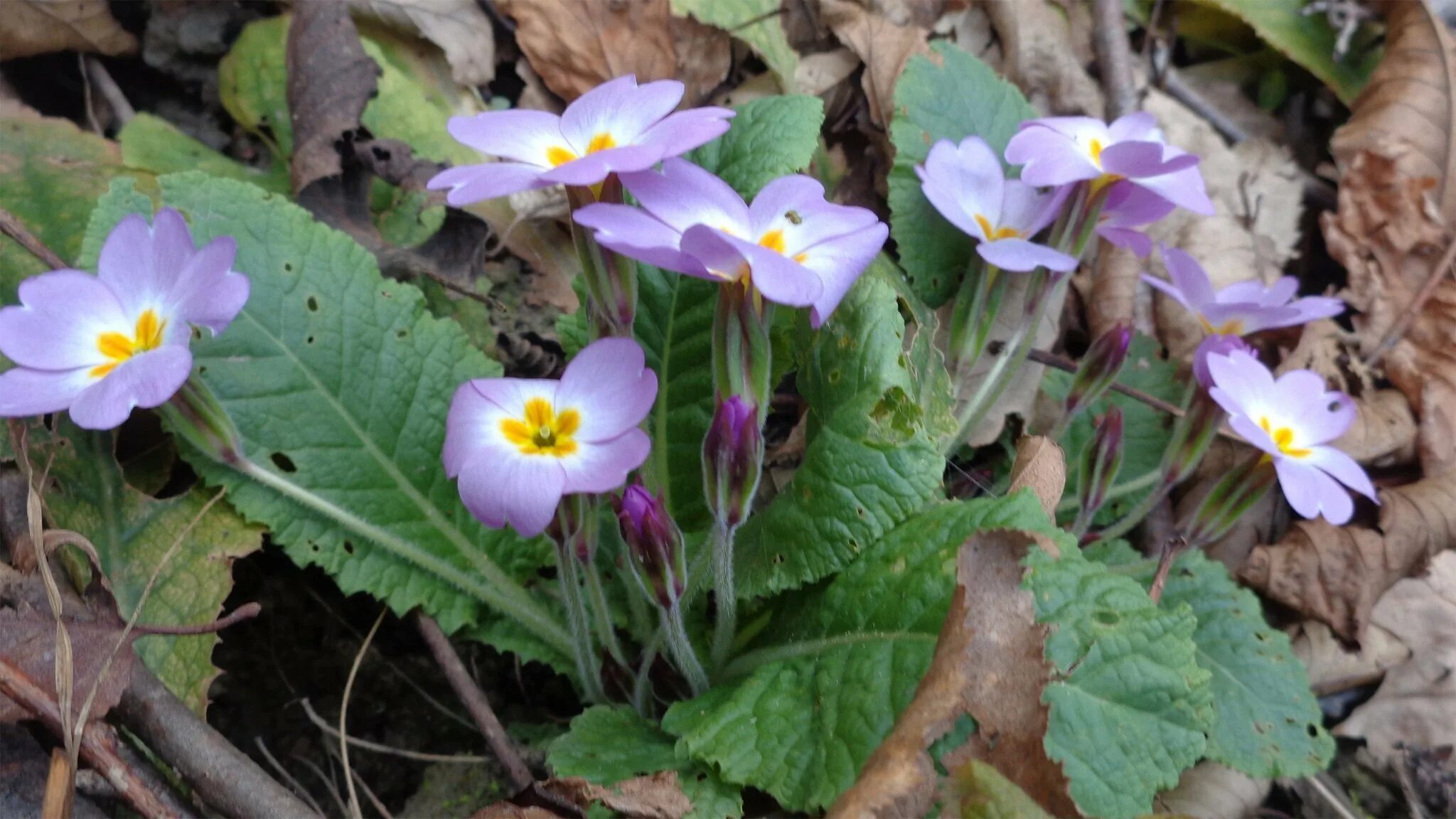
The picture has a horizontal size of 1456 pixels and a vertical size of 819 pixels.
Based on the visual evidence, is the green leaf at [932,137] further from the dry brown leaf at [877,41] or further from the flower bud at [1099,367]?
the flower bud at [1099,367]

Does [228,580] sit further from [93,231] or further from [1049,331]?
[1049,331]

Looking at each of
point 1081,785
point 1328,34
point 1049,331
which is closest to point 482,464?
point 1081,785

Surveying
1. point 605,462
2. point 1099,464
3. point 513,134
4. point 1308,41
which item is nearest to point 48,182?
point 513,134

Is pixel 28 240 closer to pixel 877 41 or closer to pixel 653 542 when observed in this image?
pixel 653 542

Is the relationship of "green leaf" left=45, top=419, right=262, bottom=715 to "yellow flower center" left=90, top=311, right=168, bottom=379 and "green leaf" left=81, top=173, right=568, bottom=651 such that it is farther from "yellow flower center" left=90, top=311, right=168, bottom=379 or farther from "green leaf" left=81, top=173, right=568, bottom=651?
"yellow flower center" left=90, top=311, right=168, bottom=379

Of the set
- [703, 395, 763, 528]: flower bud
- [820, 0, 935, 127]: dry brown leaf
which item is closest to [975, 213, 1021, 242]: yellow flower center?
[820, 0, 935, 127]: dry brown leaf

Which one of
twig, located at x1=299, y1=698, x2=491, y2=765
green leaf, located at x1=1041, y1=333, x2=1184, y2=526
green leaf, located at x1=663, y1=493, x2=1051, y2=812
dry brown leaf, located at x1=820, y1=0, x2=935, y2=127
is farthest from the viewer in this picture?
dry brown leaf, located at x1=820, y1=0, x2=935, y2=127
